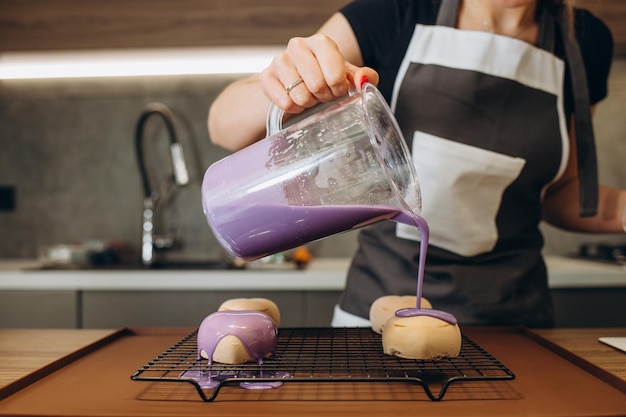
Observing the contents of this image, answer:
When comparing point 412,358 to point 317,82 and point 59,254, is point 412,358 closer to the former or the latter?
point 317,82

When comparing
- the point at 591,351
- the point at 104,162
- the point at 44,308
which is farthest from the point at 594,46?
the point at 104,162

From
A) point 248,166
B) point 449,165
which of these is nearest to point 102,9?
point 449,165

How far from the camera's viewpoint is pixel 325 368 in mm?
711

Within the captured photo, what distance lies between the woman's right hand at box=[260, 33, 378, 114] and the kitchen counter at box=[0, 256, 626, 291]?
3.87ft

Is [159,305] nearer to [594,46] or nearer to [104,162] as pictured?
[104,162]

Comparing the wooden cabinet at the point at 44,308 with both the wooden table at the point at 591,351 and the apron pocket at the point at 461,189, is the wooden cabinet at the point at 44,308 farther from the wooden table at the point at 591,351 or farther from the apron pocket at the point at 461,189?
the wooden table at the point at 591,351

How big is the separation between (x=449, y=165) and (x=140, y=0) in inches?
59.5

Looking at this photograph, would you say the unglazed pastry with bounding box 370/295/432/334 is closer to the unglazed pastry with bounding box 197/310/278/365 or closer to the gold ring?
the unglazed pastry with bounding box 197/310/278/365

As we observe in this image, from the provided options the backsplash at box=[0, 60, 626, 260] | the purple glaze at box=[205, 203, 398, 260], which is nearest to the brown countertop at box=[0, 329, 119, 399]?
the purple glaze at box=[205, 203, 398, 260]

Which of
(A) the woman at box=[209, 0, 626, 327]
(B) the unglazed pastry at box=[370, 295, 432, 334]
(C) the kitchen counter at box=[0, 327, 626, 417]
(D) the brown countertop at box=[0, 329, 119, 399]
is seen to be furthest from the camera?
(A) the woman at box=[209, 0, 626, 327]

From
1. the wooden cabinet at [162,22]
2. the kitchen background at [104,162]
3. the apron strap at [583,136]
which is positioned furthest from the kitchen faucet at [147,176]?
the apron strap at [583,136]

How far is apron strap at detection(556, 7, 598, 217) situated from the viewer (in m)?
1.15

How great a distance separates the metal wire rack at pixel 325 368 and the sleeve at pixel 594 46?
0.73 m

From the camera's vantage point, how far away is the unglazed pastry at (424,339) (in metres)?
0.75
